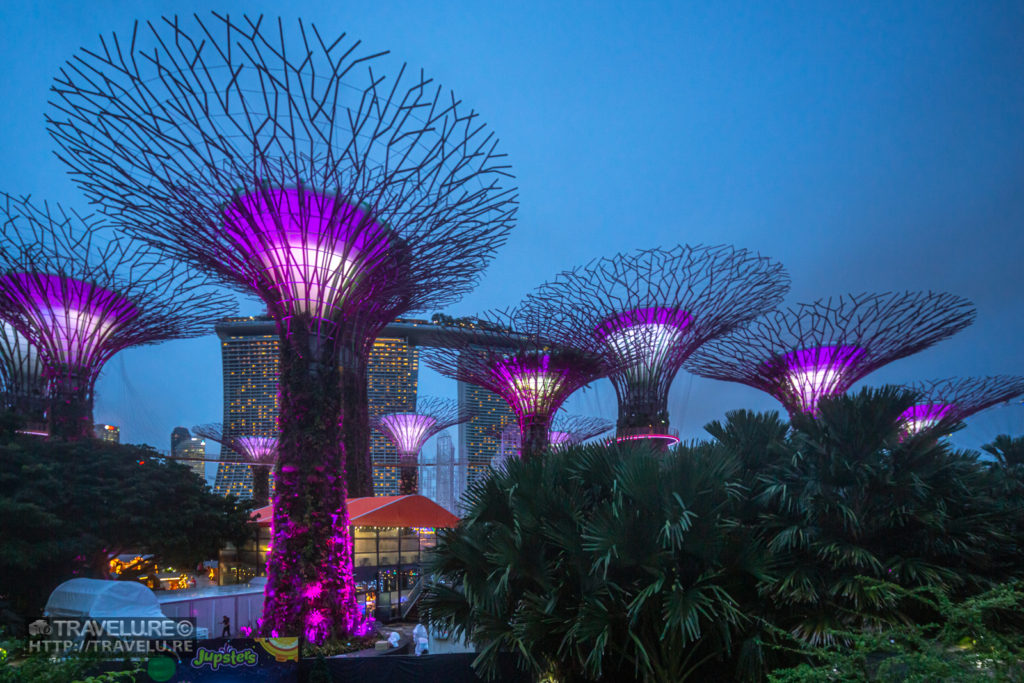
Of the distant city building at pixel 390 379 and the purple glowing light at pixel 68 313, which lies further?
the distant city building at pixel 390 379

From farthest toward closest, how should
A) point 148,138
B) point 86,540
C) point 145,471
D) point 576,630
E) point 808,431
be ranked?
point 145,471
point 86,540
point 148,138
point 808,431
point 576,630

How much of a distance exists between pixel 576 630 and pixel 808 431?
14.9 ft

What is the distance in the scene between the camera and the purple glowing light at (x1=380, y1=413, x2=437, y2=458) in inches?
1489

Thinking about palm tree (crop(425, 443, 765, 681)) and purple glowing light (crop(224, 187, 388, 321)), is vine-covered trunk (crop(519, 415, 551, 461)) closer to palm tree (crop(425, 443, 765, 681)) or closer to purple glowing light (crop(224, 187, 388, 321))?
purple glowing light (crop(224, 187, 388, 321))

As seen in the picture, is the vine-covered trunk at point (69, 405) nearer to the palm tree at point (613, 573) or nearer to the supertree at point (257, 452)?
the palm tree at point (613, 573)

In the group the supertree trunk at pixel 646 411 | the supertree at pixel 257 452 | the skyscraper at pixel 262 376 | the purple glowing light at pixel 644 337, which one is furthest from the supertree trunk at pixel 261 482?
the skyscraper at pixel 262 376

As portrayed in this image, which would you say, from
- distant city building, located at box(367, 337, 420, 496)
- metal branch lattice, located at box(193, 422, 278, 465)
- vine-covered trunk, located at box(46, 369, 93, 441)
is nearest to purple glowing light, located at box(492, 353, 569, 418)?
vine-covered trunk, located at box(46, 369, 93, 441)

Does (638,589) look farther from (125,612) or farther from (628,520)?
(125,612)

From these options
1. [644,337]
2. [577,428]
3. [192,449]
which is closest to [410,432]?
[577,428]

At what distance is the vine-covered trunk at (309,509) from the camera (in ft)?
36.9

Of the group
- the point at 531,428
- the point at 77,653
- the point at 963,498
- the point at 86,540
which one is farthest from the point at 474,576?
the point at 531,428

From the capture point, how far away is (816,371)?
26.6m

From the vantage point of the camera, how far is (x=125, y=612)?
13.3m

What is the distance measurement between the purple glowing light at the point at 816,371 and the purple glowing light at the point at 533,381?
985cm
